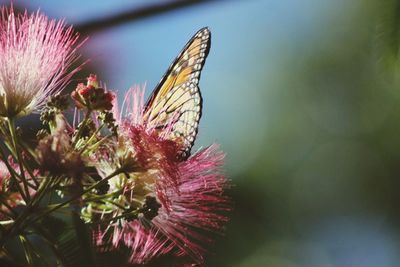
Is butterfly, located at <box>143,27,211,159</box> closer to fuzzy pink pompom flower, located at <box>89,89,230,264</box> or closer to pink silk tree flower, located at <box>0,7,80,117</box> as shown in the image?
fuzzy pink pompom flower, located at <box>89,89,230,264</box>

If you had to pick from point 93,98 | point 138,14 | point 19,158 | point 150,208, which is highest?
point 138,14

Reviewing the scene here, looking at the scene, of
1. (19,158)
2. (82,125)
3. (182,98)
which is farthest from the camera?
(182,98)

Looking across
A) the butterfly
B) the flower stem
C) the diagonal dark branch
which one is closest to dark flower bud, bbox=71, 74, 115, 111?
the flower stem

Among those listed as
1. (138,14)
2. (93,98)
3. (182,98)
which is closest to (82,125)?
(93,98)

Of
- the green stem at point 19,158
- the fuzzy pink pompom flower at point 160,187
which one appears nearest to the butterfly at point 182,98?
the fuzzy pink pompom flower at point 160,187

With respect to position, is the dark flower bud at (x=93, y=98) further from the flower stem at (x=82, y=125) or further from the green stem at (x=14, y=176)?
the green stem at (x=14, y=176)

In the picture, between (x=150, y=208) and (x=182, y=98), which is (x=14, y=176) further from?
(x=182, y=98)

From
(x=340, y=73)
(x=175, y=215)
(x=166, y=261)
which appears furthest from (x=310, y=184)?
(x=166, y=261)
